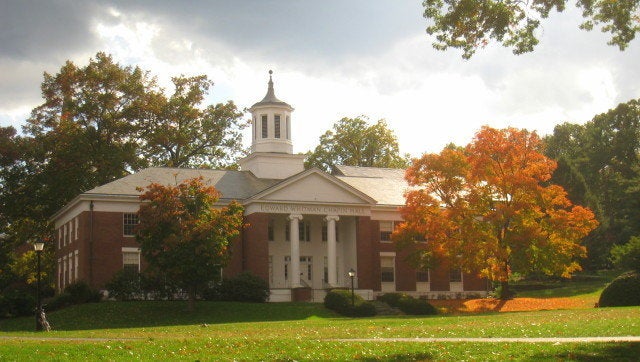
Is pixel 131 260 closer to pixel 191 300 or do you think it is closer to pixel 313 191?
pixel 191 300

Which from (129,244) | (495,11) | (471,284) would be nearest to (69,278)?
(129,244)

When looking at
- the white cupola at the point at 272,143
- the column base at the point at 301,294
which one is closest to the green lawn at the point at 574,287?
the column base at the point at 301,294

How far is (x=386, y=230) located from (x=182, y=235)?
19620 mm

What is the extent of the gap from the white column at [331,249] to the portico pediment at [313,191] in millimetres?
1176

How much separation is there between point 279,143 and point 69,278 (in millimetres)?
16330

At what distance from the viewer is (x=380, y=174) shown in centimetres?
6288

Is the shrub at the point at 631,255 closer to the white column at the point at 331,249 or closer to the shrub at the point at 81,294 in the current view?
the white column at the point at 331,249

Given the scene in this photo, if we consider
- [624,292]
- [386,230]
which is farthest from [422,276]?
[624,292]

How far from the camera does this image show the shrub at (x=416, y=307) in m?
Answer: 46.5

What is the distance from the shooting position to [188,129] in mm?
65562

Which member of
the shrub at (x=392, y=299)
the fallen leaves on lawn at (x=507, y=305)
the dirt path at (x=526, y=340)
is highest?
the shrub at (x=392, y=299)

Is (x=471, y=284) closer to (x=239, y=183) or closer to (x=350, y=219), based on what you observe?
(x=350, y=219)

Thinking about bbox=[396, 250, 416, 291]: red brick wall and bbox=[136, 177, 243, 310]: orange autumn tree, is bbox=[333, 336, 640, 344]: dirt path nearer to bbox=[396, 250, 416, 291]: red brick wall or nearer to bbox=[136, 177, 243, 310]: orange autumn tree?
bbox=[136, 177, 243, 310]: orange autumn tree

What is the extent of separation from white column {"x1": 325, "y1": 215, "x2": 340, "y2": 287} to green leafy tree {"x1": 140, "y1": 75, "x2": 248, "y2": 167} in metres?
15.8
